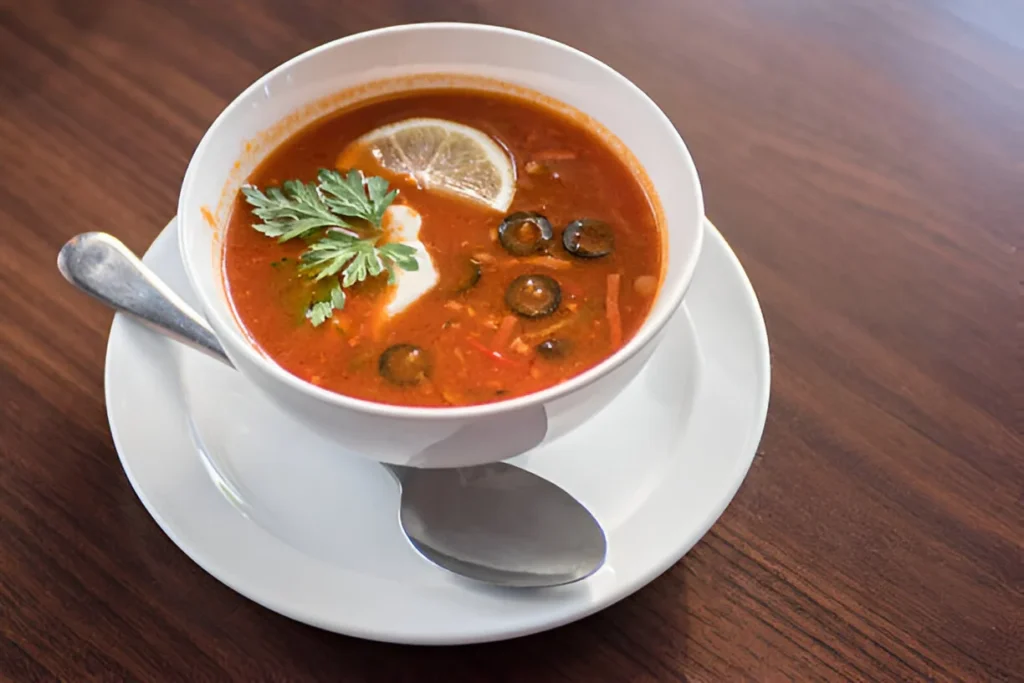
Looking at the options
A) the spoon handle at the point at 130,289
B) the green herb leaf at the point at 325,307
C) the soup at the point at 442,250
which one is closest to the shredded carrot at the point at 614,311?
the soup at the point at 442,250

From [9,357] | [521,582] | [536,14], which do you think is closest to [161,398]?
[9,357]

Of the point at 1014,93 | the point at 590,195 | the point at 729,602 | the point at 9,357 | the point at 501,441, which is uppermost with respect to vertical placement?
the point at 1014,93

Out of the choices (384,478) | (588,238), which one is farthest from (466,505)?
(588,238)

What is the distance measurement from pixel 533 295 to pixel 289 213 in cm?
44

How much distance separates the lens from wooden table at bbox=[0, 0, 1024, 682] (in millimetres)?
1345

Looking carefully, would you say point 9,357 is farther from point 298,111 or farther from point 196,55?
point 196,55

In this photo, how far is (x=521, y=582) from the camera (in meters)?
1.25

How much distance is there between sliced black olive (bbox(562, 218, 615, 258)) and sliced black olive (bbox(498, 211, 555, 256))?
3 cm

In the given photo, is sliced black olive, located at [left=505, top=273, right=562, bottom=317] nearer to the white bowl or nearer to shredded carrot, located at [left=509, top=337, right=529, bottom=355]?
shredded carrot, located at [left=509, top=337, right=529, bottom=355]

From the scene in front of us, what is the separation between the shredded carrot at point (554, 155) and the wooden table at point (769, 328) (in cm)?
42

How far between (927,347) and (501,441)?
96cm

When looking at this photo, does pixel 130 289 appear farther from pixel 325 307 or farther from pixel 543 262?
pixel 543 262

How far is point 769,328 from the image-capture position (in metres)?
1.73

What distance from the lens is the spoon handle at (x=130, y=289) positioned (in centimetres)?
141
